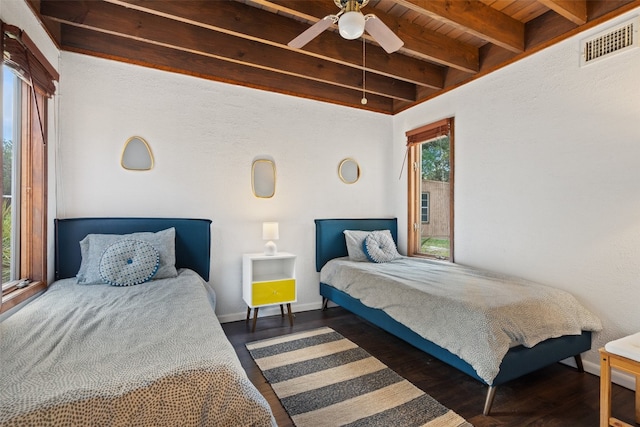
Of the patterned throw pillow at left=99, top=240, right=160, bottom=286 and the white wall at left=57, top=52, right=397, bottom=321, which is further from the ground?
the white wall at left=57, top=52, right=397, bottom=321

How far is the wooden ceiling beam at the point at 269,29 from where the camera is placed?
2266 mm

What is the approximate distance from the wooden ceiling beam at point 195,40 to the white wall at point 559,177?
4.51 ft

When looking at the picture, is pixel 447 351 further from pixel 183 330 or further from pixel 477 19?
pixel 477 19

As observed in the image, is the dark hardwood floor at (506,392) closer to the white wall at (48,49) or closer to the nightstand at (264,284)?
the nightstand at (264,284)

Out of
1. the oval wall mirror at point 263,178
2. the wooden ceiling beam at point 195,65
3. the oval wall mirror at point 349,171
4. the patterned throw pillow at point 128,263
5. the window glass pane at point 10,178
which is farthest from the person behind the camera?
the oval wall mirror at point 349,171

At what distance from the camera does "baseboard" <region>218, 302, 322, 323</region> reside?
10.8 ft

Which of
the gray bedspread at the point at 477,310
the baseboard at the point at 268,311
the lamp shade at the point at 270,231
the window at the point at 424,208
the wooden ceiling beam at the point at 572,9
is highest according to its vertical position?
the wooden ceiling beam at the point at 572,9

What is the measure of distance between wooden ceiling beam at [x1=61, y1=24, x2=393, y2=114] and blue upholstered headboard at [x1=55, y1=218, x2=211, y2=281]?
1.49m

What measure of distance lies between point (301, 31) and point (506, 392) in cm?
322

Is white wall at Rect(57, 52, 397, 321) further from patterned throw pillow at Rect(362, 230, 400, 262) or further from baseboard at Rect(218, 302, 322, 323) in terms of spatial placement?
patterned throw pillow at Rect(362, 230, 400, 262)

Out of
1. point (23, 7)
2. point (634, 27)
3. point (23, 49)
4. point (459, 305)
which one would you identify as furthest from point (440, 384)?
point (23, 7)

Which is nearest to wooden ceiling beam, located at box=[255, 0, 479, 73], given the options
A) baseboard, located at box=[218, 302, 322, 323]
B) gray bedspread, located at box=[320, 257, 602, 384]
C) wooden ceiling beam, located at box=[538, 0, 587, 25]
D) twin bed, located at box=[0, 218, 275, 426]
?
wooden ceiling beam, located at box=[538, 0, 587, 25]

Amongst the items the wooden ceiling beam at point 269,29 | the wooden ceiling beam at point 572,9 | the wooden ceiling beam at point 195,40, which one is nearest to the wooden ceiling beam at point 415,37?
the wooden ceiling beam at point 269,29

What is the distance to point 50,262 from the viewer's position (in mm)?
2443
